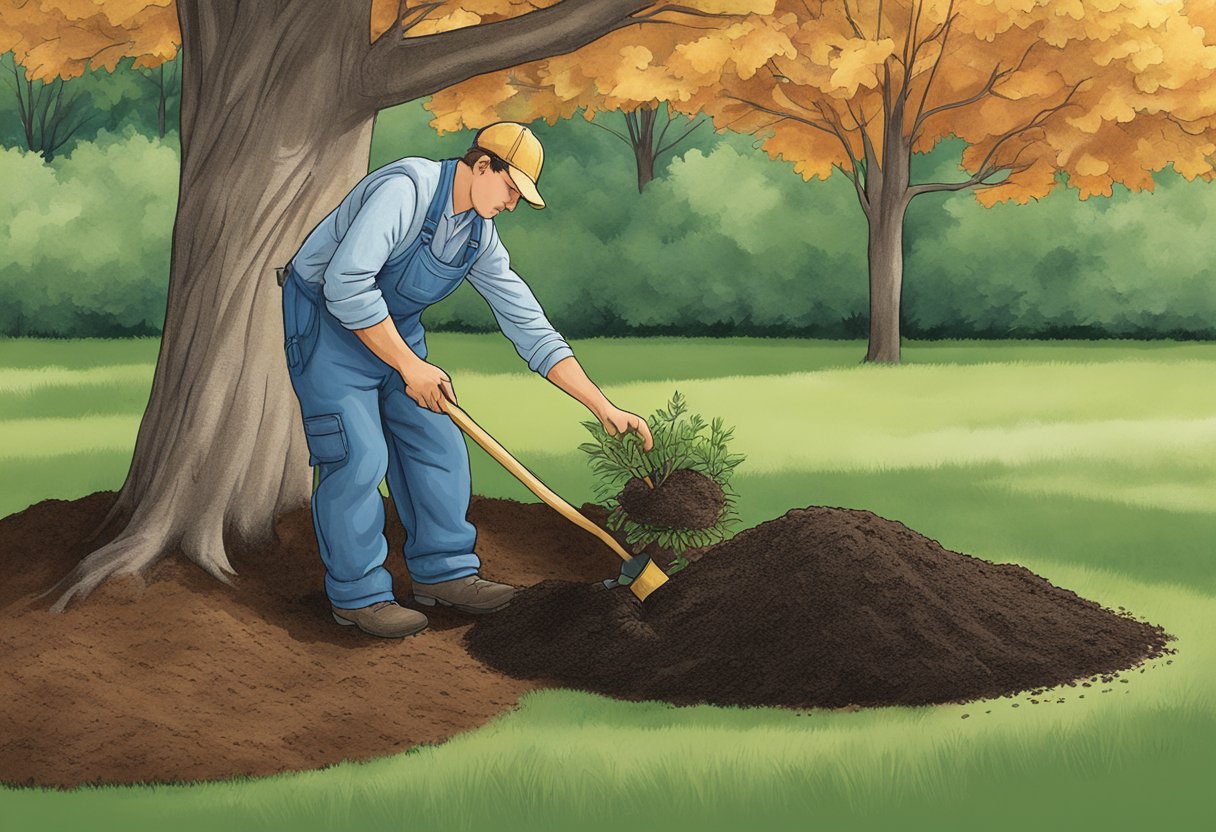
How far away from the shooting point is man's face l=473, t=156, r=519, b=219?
5910mm

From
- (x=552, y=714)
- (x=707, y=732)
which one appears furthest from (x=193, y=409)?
(x=707, y=732)

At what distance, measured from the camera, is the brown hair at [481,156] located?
5.88 m

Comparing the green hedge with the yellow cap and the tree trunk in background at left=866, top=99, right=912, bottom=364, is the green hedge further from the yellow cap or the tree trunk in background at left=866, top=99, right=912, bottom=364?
the yellow cap

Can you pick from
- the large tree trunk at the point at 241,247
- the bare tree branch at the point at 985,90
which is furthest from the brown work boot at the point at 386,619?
the bare tree branch at the point at 985,90

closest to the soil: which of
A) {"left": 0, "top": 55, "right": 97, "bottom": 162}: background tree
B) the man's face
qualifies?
the man's face

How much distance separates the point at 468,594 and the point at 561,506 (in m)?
0.85

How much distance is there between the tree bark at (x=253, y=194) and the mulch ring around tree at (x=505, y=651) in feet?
1.52

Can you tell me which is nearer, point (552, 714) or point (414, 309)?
point (552, 714)

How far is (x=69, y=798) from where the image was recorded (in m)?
→ 4.64

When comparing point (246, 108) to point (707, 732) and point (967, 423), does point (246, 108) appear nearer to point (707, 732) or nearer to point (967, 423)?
point (707, 732)

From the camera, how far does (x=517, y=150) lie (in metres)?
5.81

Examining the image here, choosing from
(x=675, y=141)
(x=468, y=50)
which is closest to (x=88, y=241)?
(x=675, y=141)

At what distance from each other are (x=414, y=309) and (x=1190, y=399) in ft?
34.9

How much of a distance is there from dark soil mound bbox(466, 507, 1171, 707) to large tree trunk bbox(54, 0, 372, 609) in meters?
1.45
